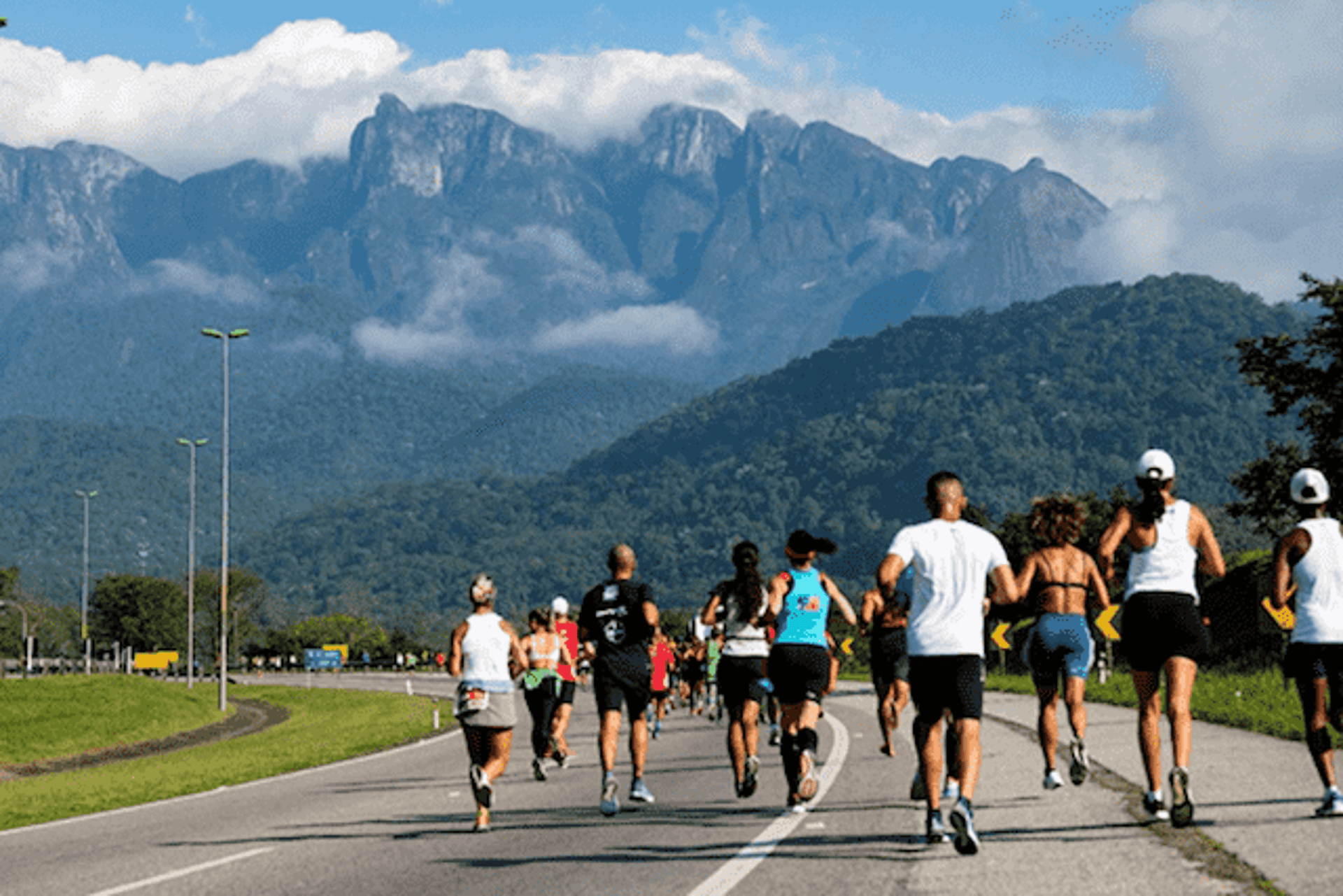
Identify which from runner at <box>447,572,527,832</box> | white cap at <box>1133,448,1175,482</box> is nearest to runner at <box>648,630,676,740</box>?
runner at <box>447,572,527,832</box>

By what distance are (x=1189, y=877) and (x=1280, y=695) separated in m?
14.5

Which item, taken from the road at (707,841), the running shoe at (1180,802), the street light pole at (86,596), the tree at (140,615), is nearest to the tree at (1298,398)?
the road at (707,841)

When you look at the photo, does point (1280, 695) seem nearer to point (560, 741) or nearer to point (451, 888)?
point (560, 741)

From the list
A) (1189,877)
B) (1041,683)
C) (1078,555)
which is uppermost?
(1078,555)

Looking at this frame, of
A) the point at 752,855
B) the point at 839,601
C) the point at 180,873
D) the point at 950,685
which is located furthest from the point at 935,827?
the point at 180,873

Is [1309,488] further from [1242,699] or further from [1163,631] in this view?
[1242,699]

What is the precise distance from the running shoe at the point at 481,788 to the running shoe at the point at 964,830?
3.79 meters

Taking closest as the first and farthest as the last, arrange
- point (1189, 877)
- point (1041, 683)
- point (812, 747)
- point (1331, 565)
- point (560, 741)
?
point (1189, 877)
point (1331, 565)
point (812, 747)
point (1041, 683)
point (560, 741)

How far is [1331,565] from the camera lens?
371 inches

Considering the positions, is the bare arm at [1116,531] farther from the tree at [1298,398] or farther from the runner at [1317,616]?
the tree at [1298,398]

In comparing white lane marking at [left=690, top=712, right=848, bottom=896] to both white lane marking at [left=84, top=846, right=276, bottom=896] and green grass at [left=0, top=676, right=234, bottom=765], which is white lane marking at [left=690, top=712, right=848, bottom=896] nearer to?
white lane marking at [left=84, top=846, right=276, bottom=896]

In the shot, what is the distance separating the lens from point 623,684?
39.6ft

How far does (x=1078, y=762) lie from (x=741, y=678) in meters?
2.52

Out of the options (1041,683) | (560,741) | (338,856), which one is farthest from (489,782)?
(560,741)
